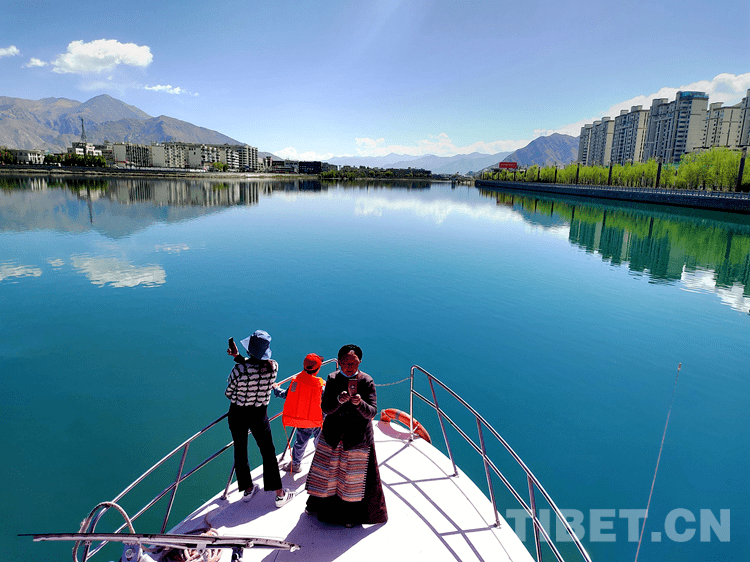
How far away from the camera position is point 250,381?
4.91m

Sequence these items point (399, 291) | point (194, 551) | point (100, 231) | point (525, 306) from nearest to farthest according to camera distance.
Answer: point (194, 551) < point (525, 306) < point (399, 291) < point (100, 231)

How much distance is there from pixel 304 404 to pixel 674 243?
4639cm

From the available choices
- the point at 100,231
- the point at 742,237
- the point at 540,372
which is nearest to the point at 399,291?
the point at 540,372

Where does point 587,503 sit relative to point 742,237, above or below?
below

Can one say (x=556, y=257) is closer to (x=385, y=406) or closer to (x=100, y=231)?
(x=385, y=406)

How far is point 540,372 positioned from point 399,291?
10279mm

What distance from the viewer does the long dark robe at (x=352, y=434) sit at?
4410mm

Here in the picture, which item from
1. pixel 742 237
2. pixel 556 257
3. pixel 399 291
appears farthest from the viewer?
pixel 742 237

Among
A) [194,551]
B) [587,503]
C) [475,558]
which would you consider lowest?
[587,503]

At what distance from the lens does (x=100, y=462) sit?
9242 mm

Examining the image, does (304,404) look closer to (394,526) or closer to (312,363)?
(312,363)

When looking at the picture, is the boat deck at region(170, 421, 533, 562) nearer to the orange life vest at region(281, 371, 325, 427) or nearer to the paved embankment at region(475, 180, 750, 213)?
the orange life vest at region(281, 371, 325, 427)

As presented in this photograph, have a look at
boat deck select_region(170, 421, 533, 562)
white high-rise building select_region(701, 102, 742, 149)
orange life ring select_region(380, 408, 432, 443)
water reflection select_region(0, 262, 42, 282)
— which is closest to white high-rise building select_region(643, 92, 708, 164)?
white high-rise building select_region(701, 102, 742, 149)
